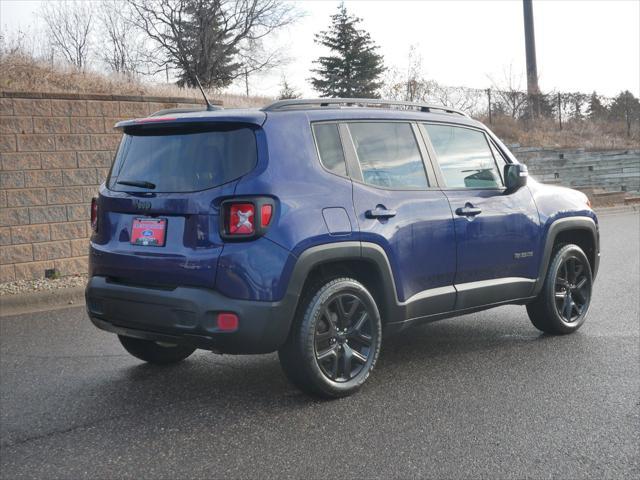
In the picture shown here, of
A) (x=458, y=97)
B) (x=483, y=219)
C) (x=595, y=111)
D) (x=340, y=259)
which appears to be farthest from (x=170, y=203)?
(x=595, y=111)

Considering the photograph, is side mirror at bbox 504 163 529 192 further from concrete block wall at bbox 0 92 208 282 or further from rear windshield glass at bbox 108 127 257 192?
concrete block wall at bbox 0 92 208 282

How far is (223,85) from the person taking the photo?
26.4 metres

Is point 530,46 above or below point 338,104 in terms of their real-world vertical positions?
above

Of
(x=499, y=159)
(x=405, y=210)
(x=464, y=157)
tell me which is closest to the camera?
(x=405, y=210)

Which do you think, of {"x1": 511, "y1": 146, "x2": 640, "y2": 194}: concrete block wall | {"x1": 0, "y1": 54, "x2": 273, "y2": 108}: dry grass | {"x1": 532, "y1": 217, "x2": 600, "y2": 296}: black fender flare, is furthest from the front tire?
{"x1": 511, "y1": 146, "x2": 640, "y2": 194}: concrete block wall

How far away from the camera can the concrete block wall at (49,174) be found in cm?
948

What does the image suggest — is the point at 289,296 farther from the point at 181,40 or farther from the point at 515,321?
the point at 181,40

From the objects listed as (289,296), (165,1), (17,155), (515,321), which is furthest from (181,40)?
(289,296)

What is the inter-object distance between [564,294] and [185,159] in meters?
3.62

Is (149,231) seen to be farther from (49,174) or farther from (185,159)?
(49,174)

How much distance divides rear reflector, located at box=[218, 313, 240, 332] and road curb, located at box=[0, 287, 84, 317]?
4.63 m

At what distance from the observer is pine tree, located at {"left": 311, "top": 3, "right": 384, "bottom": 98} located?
36375 mm

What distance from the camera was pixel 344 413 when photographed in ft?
15.0

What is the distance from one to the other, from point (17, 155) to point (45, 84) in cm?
201
